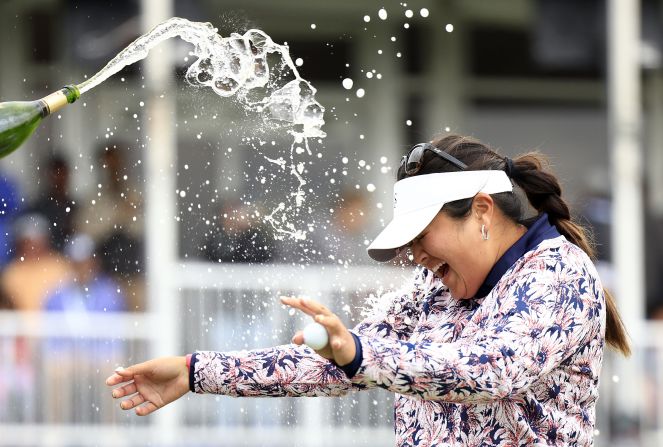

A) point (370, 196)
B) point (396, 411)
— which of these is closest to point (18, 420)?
point (370, 196)

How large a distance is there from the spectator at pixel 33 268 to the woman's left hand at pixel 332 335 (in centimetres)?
542

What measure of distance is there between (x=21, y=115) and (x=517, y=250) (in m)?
1.19

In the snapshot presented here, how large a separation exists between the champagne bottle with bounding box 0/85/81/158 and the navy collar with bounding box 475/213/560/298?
1.05 metres

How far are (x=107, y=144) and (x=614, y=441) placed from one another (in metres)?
3.88

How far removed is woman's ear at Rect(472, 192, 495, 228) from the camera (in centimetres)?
301

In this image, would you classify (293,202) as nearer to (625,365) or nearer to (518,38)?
(625,365)

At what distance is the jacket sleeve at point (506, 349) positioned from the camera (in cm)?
268

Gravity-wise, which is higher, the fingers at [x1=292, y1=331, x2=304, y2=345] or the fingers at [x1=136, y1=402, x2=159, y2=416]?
the fingers at [x1=292, y1=331, x2=304, y2=345]

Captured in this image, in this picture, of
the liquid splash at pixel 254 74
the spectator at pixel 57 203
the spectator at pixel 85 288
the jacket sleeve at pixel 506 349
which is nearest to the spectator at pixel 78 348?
the spectator at pixel 85 288

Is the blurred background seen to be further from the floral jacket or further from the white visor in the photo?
the white visor

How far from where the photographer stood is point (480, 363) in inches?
106

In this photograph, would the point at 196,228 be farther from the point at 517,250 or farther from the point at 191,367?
the point at 517,250

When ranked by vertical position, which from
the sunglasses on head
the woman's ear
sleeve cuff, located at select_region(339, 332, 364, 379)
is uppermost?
the sunglasses on head

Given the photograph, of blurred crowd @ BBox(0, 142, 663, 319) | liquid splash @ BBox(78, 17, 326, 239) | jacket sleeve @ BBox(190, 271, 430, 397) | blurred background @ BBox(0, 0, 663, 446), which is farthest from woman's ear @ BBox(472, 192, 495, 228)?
blurred crowd @ BBox(0, 142, 663, 319)
